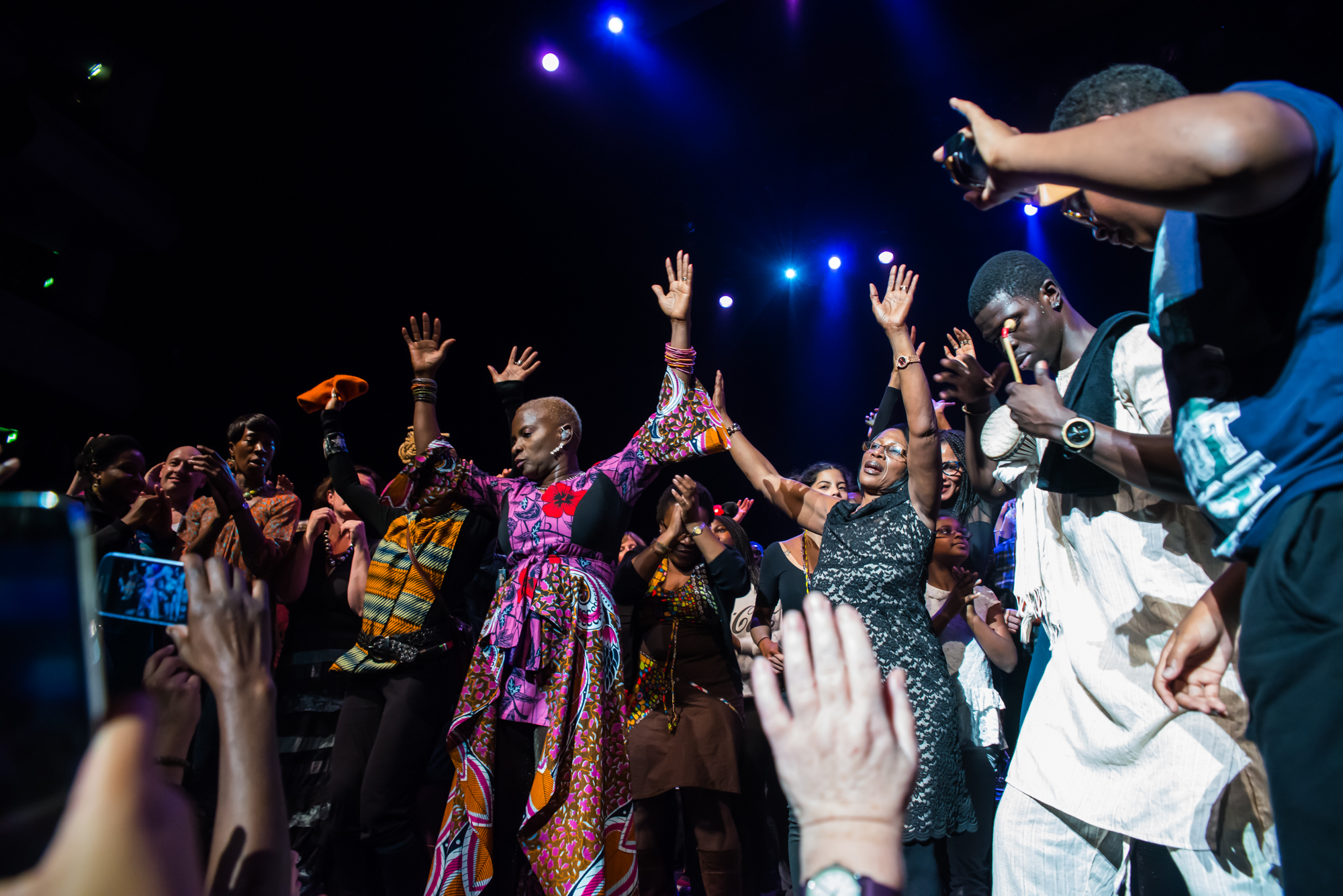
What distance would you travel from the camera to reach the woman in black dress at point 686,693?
131 inches

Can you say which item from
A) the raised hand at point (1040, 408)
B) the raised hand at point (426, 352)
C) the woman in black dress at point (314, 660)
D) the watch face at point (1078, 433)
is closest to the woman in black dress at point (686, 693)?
the raised hand at point (426, 352)

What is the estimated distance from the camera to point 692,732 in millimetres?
3434

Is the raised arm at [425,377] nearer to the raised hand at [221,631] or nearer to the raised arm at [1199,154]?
the raised hand at [221,631]

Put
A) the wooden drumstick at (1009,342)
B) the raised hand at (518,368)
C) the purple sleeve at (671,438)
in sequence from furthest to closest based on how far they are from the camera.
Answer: the raised hand at (518,368) → the purple sleeve at (671,438) → the wooden drumstick at (1009,342)

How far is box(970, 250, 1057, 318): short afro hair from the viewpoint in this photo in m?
2.10

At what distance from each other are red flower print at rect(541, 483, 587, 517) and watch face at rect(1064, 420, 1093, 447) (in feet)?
6.44

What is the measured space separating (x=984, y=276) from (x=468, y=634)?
2.79 meters

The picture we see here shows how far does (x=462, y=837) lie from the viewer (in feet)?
8.73

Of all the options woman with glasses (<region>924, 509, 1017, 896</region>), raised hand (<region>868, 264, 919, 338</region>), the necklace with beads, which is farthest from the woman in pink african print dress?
woman with glasses (<region>924, 509, 1017, 896</region>)

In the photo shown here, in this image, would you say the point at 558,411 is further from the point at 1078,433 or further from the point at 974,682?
the point at 1078,433

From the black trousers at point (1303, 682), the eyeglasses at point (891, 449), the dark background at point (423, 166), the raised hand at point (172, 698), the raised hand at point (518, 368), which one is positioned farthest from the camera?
the dark background at point (423, 166)

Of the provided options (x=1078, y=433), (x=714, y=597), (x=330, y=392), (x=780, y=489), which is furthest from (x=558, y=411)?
(x=1078, y=433)

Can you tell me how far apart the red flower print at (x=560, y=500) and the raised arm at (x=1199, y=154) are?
2348 mm

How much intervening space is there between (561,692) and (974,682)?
185 cm
